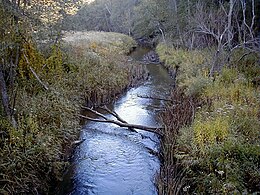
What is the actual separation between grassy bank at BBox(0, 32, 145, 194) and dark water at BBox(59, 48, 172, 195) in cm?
46

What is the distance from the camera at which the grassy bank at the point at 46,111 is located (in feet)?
18.0

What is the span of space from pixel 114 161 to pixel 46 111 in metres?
2.32

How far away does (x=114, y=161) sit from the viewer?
24.5 ft

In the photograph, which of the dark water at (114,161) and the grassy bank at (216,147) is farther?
the dark water at (114,161)

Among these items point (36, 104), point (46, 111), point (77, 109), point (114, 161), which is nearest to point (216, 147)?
point (114, 161)

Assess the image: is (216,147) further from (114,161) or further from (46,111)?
(46,111)

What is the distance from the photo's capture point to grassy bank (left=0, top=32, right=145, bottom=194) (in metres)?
5.50

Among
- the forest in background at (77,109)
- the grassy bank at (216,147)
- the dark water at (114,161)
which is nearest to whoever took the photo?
the grassy bank at (216,147)

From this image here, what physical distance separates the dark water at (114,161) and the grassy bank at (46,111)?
46 centimetres

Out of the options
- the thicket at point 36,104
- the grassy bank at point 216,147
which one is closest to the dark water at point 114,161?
the thicket at point 36,104

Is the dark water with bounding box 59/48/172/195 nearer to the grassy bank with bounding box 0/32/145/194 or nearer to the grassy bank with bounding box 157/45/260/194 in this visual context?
the grassy bank with bounding box 0/32/145/194

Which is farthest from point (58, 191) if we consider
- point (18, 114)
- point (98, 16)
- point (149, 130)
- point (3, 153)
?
point (98, 16)

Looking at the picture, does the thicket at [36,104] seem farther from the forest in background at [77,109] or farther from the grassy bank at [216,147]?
the grassy bank at [216,147]

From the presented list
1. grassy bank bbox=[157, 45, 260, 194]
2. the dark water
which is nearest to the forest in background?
grassy bank bbox=[157, 45, 260, 194]
